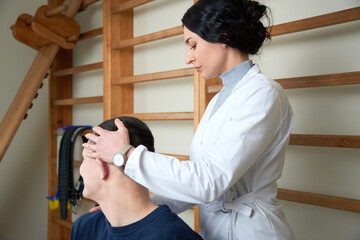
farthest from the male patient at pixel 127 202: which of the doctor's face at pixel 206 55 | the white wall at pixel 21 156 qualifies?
the white wall at pixel 21 156

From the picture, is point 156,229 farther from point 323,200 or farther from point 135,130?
point 323,200

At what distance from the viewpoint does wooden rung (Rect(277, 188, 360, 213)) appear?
58.2 inches

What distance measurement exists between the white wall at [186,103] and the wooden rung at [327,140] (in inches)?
5.2

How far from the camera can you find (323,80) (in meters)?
1.58

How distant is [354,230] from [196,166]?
109cm

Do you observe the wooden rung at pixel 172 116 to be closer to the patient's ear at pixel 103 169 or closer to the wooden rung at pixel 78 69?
the wooden rung at pixel 78 69

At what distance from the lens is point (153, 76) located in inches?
91.9

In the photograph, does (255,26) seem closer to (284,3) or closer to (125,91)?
(284,3)

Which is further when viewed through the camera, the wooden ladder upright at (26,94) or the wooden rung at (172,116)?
the wooden ladder upright at (26,94)

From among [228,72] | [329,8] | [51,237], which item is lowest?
[51,237]

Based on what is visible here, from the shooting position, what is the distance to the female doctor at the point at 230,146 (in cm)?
100

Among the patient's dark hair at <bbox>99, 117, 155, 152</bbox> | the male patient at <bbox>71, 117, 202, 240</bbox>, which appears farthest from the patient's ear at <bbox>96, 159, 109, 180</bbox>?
the patient's dark hair at <bbox>99, 117, 155, 152</bbox>

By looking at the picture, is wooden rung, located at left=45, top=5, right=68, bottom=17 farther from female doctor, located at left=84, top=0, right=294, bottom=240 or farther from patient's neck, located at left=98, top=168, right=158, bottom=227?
patient's neck, located at left=98, top=168, right=158, bottom=227

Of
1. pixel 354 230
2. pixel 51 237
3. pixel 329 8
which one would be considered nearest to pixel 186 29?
pixel 329 8
